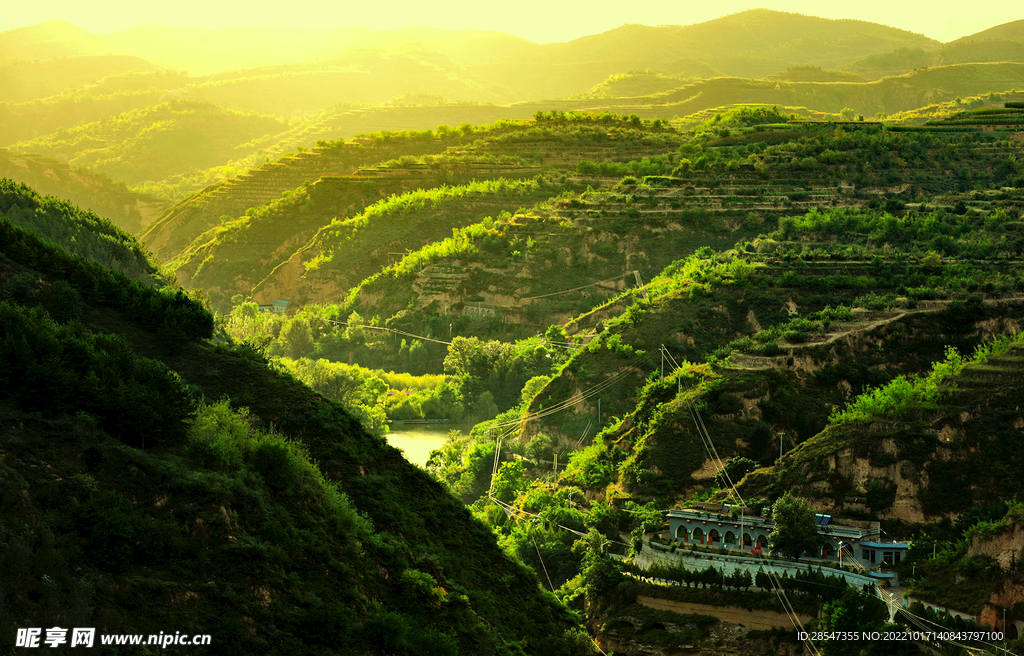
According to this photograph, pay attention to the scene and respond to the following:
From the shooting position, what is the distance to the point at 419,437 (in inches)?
2736

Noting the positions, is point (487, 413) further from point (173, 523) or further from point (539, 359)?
point (173, 523)

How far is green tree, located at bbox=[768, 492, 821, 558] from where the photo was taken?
37.6m

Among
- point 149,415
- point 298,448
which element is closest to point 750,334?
point 298,448

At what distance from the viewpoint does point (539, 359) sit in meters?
74.4

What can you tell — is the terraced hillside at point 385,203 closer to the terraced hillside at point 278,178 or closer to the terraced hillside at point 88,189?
the terraced hillside at point 278,178

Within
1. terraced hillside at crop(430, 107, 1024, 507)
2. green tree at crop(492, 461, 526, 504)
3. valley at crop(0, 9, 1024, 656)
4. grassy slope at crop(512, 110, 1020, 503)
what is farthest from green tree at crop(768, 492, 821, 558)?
green tree at crop(492, 461, 526, 504)

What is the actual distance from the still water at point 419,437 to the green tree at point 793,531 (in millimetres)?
27330

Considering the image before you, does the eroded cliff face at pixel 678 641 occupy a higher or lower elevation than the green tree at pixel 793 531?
lower

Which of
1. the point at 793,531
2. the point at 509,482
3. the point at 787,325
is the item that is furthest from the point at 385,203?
the point at 793,531

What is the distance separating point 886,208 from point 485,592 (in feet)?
176

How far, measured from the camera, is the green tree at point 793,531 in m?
37.6

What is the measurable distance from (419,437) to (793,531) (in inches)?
1355

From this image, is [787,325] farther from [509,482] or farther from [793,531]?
[793,531]

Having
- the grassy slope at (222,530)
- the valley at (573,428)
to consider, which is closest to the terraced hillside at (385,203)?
the valley at (573,428)
